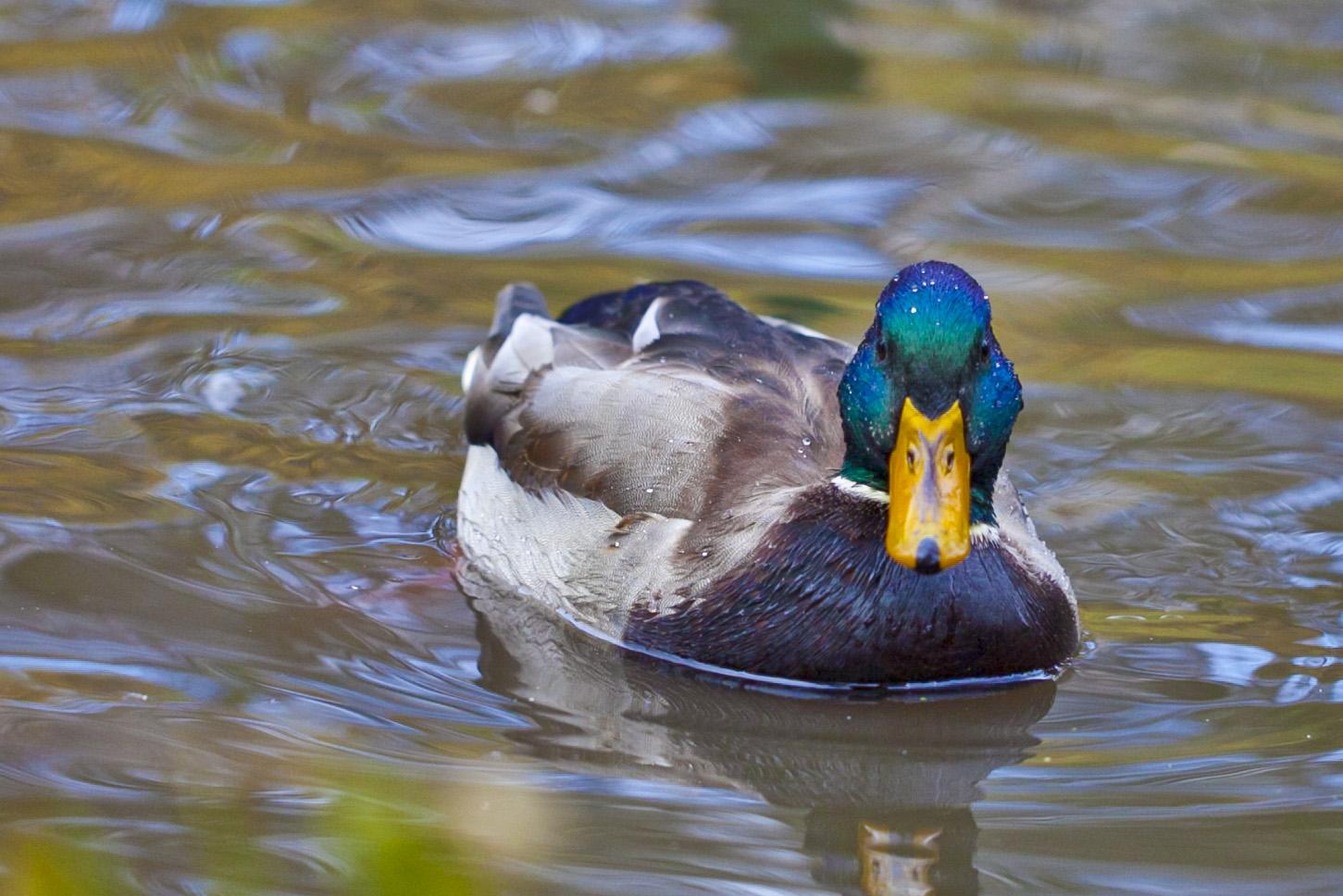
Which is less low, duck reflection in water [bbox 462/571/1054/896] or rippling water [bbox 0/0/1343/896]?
rippling water [bbox 0/0/1343/896]

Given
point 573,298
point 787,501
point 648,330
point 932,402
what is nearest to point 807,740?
point 787,501

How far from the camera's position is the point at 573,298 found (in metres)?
7.82

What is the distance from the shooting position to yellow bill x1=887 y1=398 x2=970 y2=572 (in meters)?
4.79

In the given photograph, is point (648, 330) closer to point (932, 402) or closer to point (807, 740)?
point (932, 402)

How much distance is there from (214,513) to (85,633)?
870 millimetres

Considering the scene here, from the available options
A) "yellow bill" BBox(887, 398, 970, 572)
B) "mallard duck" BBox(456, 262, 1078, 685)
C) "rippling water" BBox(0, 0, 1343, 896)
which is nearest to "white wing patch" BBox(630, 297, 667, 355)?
"mallard duck" BBox(456, 262, 1078, 685)

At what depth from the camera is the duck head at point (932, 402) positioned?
15.9 feet

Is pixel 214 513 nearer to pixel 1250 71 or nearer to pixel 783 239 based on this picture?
pixel 783 239

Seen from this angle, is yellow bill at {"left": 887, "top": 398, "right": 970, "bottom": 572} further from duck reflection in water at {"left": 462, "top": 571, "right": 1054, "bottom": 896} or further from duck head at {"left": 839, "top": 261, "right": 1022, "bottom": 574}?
duck reflection in water at {"left": 462, "top": 571, "right": 1054, "bottom": 896}

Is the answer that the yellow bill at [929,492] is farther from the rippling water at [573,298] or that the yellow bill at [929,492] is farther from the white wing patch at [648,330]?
the white wing patch at [648,330]

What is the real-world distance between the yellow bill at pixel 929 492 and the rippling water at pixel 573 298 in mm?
615

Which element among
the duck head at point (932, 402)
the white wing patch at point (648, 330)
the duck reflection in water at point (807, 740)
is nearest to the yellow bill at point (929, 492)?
the duck head at point (932, 402)

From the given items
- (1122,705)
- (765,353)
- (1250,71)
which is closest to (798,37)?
(1250,71)

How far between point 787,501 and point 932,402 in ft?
2.10
